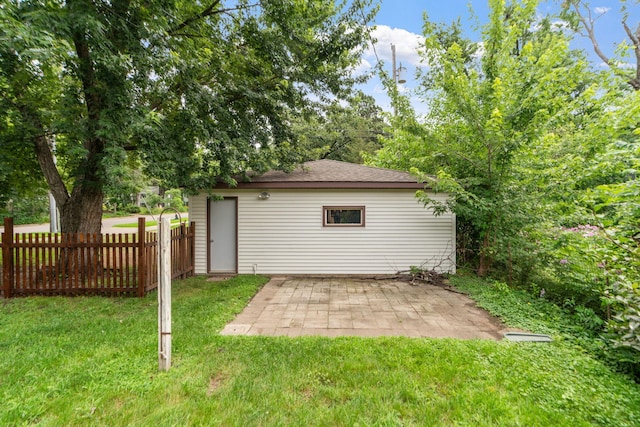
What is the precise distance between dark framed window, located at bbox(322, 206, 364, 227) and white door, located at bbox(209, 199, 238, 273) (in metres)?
2.18

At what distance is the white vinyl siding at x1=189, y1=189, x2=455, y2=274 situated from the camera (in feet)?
22.9

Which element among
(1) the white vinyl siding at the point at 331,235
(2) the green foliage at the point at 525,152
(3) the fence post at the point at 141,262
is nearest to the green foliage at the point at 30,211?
(1) the white vinyl siding at the point at 331,235

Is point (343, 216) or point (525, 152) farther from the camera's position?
point (343, 216)

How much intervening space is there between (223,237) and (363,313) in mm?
4133

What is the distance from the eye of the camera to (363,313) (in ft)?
14.3

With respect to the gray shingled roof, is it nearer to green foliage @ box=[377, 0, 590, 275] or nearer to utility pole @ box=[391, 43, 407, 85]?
green foliage @ box=[377, 0, 590, 275]

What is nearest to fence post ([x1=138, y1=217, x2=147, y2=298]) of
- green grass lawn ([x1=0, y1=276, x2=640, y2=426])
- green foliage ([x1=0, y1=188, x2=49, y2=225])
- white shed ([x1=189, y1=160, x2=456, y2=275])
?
green grass lawn ([x1=0, y1=276, x2=640, y2=426])

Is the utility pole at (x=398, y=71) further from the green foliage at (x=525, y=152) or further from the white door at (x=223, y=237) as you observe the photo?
the white door at (x=223, y=237)

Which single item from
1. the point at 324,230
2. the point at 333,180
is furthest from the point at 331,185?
the point at 324,230

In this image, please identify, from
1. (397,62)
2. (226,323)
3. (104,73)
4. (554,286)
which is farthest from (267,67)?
(397,62)

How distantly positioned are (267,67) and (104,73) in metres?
3.33

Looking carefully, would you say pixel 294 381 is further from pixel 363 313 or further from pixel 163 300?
pixel 363 313

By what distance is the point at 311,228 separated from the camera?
7023mm

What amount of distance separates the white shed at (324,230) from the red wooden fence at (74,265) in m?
1.87
